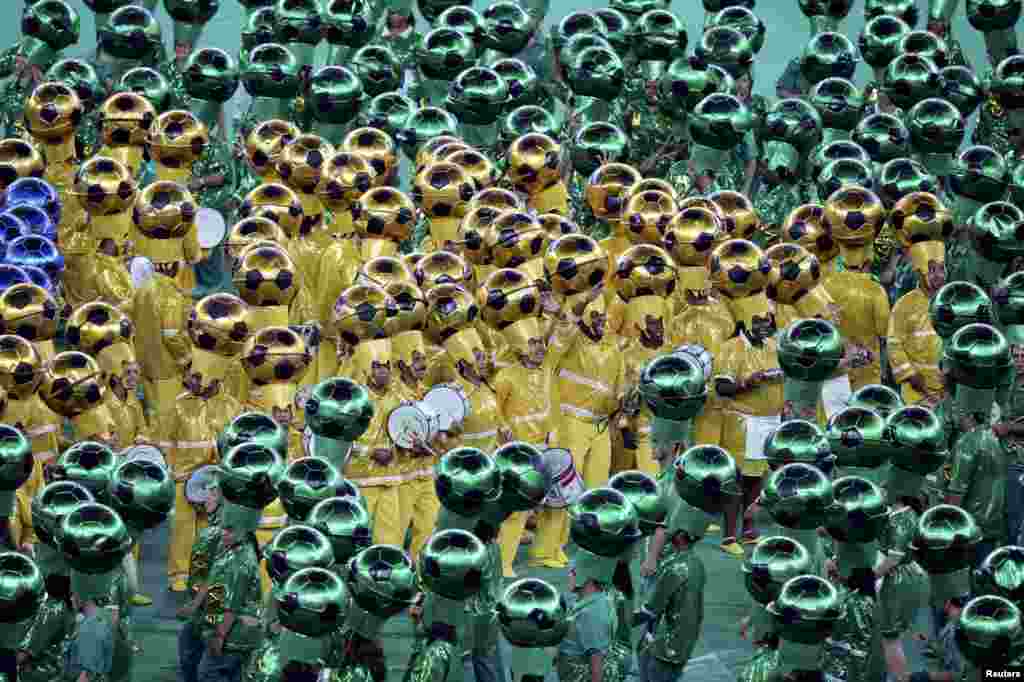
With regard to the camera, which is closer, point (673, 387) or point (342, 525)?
point (342, 525)

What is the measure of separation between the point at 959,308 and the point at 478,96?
17.1 ft

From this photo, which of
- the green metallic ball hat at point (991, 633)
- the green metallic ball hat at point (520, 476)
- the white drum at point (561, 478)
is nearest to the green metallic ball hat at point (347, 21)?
the white drum at point (561, 478)

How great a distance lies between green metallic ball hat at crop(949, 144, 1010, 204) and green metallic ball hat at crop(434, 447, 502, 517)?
21.8 ft

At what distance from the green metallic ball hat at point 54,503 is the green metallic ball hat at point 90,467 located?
0.45m

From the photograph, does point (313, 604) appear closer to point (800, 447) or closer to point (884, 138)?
point (800, 447)

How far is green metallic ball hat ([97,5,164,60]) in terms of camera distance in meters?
23.8

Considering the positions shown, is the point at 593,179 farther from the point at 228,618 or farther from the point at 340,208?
the point at 228,618

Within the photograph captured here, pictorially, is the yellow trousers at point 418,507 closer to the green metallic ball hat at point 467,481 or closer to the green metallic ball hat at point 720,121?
the green metallic ball hat at point 467,481

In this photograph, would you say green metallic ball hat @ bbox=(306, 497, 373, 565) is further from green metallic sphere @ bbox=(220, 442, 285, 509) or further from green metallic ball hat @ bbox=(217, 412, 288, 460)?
green metallic ball hat @ bbox=(217, 412, 288, 460)

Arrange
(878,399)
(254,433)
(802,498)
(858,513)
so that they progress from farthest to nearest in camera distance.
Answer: (878,399) → (254,433) → (802,498) → (858,513)

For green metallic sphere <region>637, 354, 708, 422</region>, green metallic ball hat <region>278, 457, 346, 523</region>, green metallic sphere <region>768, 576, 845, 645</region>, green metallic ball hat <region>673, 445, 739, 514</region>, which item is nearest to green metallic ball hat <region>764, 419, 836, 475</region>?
green metallic ball hat <region>673, 445, 739, 514</region>

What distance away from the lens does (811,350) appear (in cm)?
1900

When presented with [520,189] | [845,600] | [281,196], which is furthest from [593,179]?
[845,600]

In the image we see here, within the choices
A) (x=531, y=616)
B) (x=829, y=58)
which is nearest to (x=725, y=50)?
(x=829, y=58)
